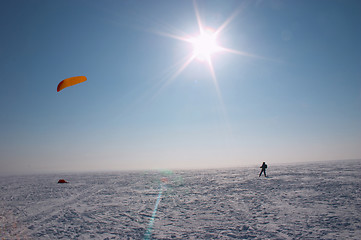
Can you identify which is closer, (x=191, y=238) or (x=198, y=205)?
(x=191, y=238)

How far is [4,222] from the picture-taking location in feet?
20.7

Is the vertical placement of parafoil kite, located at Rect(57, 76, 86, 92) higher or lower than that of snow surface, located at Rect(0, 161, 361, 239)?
higher

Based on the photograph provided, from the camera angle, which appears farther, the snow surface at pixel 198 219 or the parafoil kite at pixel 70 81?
the parafoil kite at pixel 70 81

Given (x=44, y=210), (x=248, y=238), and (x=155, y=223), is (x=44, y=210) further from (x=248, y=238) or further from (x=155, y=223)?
(x=248, y=238)

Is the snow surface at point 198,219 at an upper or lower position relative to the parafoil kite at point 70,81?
lower

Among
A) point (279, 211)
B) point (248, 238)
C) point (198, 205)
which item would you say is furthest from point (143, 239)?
point (279, 211)

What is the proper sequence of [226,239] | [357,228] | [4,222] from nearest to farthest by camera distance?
[226,239] < [357,228] < [4,222]

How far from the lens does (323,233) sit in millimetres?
4719

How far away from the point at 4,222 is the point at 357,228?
10.1 m

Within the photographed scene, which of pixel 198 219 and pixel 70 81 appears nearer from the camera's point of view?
pixel 198 219

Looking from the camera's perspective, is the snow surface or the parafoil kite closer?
the snow surface

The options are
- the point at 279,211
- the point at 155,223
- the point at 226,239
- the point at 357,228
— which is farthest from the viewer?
the point at 279,211

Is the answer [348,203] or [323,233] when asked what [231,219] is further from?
[348,203]

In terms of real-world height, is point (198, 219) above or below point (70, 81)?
below
